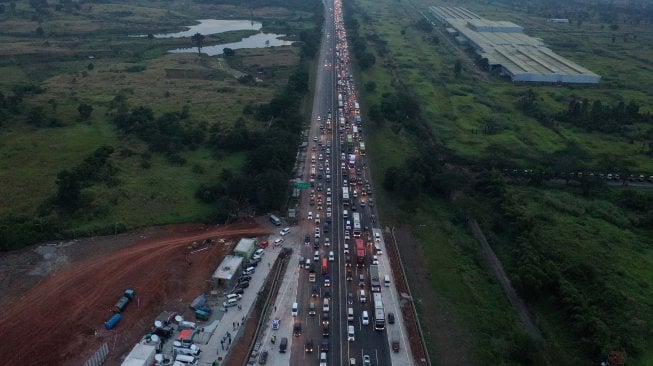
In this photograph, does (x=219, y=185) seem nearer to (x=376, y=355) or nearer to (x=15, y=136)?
(x=376, y=355)

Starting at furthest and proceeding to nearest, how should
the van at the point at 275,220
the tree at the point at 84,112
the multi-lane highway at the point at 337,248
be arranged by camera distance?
the tree at the point at 84,112 < the van at the point at 275,220 < the multi-lane highway at the point at 337,248

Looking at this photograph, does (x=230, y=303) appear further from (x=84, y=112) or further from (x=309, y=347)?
(x=84, y=112)

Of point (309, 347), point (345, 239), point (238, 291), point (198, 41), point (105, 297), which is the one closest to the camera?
point (309, 347)

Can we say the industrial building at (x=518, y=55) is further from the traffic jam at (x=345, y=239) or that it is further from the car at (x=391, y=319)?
Result: the car at (x=391, y=319)

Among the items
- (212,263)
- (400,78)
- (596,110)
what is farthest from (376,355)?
(400,78)

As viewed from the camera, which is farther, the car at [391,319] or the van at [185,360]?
the car at [391,319]

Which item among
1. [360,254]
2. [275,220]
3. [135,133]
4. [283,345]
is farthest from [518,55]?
[283,345]

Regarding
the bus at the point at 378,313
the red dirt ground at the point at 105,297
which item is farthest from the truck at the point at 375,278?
the red dirt ground at the point at 105,297
